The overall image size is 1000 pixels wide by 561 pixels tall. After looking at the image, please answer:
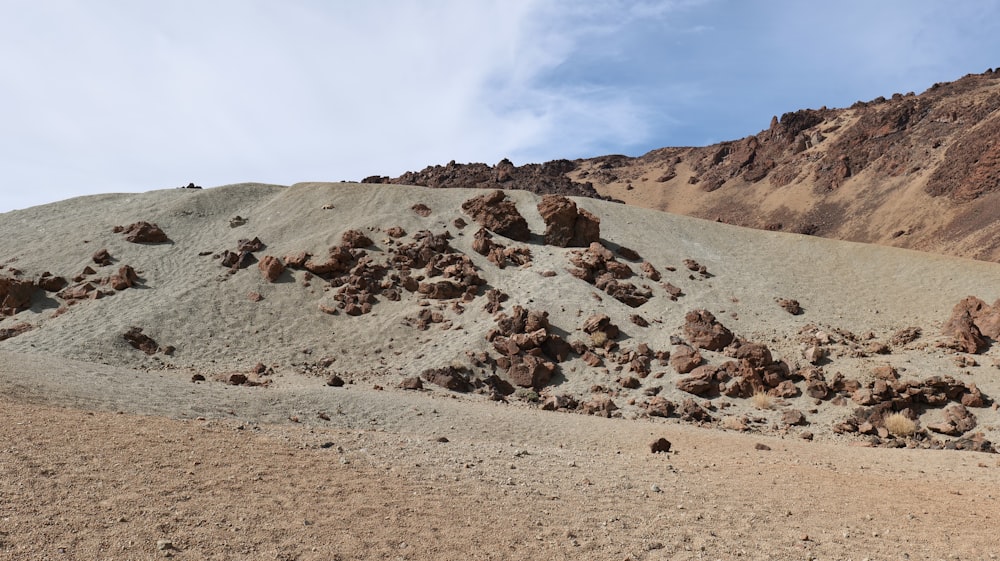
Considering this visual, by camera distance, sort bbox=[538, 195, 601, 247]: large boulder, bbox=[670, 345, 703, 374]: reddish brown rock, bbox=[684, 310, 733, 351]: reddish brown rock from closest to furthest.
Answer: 1. bbox=[670, 345, 703, 374]: reddish brown rock
2. bbox=[684, 310, 733, 351]: reddish brown rock
3. bbox=[538, 195, 601, 247]: large boulder

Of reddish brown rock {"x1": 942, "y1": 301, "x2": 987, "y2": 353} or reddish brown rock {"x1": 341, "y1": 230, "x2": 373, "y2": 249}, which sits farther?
reddish brown rock {"x1": 341, "y1": 230, "x2": 373, "y2": 249}

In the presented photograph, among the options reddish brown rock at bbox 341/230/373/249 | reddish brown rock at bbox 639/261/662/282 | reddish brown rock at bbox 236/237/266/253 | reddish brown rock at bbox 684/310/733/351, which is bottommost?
reddish brown rock at bbox 684/310/733/351

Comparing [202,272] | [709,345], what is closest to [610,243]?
[709,345]

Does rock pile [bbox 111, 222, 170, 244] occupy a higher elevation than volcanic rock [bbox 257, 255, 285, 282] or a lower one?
higher

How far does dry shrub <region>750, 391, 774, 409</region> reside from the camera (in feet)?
59.2

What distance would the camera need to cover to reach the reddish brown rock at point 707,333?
21438 millimetres

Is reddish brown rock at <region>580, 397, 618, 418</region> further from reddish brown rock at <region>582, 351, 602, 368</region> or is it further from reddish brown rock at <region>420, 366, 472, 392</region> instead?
reddish brown rock at <region>420, 366, 472, 392</region>

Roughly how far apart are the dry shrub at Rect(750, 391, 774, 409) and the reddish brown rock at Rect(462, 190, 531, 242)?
1429cm

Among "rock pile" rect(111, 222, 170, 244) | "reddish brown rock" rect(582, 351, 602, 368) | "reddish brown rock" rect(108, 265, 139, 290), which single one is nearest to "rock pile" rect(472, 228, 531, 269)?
"reddish brown rock" rect(582, 351, 602, 368)

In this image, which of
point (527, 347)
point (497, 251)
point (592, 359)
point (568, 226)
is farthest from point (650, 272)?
point (527, 347)

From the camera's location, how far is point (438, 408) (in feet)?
49.1

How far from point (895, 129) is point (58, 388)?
241ft

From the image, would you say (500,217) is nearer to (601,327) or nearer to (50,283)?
(601,327)

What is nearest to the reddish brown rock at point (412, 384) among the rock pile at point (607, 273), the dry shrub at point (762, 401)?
the dry shrub at point (762, 401)
